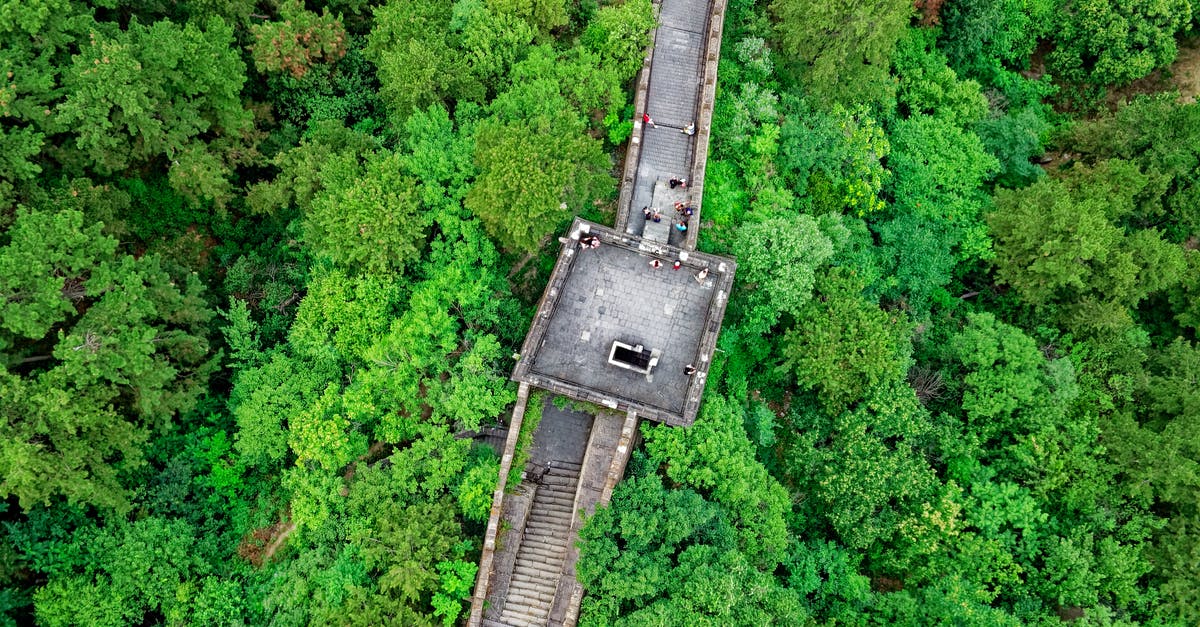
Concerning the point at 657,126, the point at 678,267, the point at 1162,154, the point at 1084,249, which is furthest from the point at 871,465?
the point at 1162,154

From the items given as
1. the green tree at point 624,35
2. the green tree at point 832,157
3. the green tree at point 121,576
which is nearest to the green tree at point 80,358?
the green tree at point 121,576

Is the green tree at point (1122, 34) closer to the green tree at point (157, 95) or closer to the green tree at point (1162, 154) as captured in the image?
the green tree at point (1162, 154)

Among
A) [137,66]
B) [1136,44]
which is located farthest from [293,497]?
[1136,44]

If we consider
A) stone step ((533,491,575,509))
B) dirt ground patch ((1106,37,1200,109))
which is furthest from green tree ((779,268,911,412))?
dirt ground patch ((1106,37,1200,109))

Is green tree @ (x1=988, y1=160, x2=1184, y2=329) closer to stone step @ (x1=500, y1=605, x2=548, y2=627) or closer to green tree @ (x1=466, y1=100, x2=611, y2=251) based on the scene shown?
green tree @ (x1=466, y1=100, x2=611, y2=251)

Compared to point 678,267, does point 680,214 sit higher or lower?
higher

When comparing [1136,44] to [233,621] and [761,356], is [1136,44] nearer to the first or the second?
[761,356]

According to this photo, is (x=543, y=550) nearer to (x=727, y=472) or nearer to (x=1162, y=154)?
(x=727, y=472)
